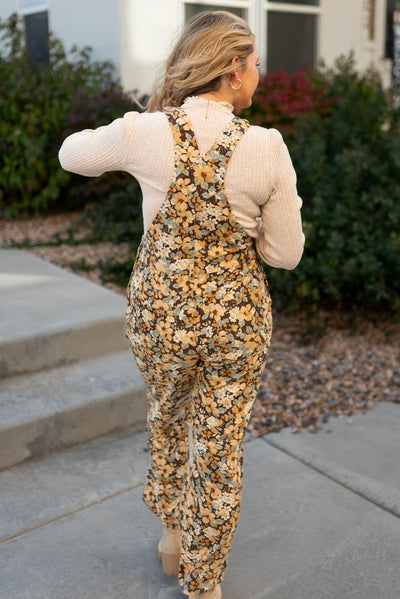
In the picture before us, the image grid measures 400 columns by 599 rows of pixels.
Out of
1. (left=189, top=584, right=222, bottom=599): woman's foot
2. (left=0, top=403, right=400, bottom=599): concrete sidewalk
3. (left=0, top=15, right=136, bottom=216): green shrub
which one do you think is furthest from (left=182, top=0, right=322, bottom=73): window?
(left=189, top=584, right=222, bottom=599): woman's foot

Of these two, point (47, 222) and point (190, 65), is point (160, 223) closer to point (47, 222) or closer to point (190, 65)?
point (190, 65)

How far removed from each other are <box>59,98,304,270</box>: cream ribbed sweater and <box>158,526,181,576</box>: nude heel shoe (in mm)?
1122

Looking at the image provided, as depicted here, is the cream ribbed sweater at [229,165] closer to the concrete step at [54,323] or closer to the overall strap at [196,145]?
the overall strap at [196,145]

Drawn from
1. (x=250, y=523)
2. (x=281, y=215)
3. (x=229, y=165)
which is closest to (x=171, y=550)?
(x=250, y=523)

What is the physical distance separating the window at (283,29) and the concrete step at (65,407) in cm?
543

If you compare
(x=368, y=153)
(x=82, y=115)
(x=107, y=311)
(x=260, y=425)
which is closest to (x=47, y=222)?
(x=82, y=115)

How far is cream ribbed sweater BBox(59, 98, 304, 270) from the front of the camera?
158 cm

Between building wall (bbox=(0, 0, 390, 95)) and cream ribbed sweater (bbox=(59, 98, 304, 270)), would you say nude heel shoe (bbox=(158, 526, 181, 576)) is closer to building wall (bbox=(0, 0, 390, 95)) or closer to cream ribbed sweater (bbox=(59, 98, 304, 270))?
cream ribbed sweater (bbox=(59, 98, 304, 270))

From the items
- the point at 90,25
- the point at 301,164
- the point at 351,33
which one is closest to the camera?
the point at 301,164

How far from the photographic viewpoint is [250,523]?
2486 mm

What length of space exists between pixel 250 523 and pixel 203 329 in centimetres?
114

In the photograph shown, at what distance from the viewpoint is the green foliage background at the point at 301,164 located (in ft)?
13.8

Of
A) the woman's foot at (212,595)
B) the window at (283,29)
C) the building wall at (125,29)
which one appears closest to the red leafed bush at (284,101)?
the window at (283,29)

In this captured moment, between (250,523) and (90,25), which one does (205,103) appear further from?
(90,25)
